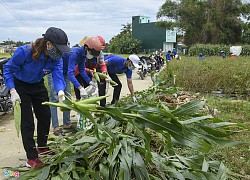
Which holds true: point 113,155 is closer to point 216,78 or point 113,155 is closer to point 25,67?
point 25,67

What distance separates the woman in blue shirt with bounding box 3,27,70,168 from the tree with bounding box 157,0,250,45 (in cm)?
4718

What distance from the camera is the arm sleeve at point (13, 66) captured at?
11.5 ft

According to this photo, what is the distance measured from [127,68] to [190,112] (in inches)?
141

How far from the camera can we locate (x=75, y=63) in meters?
4.96

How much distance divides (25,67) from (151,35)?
67070 mm

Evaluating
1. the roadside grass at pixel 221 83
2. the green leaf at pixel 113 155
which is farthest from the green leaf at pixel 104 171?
the roadside grass at pixel 221 83

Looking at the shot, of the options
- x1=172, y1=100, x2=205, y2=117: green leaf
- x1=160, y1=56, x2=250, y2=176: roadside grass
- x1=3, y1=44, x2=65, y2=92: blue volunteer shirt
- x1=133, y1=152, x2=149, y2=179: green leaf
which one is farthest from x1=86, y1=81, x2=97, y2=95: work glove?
x1=160, y1=56, x2=250, y2=176: roadside grass

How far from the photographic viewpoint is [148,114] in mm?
2504

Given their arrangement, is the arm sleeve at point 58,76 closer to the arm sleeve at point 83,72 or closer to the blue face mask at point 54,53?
the blue face mask at point 54,53

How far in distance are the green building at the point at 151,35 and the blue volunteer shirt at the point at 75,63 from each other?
6197 cm

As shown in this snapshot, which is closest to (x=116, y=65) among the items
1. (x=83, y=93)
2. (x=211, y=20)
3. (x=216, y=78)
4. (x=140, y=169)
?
(x=83, y=93)

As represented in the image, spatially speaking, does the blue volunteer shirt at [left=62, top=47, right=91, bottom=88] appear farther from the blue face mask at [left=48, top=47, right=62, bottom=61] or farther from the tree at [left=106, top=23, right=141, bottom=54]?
the tree at [left=106, top=23, right=141, bottom=54]

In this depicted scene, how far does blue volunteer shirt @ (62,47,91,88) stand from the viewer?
480 centimetres

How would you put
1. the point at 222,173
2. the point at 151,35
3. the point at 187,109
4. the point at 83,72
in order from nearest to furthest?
the point at 187,109
the point at 222,173
the point at 83,72
the point at 151,35
